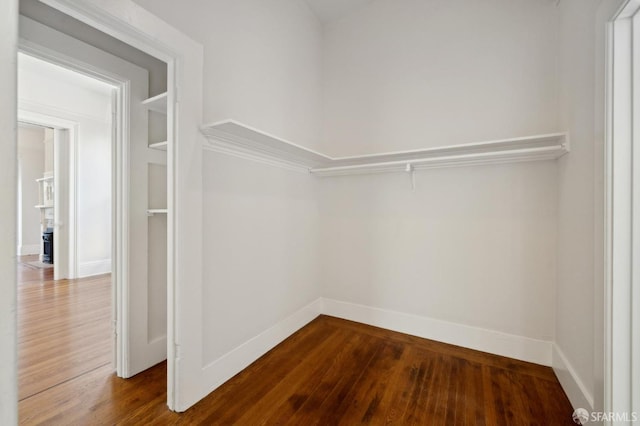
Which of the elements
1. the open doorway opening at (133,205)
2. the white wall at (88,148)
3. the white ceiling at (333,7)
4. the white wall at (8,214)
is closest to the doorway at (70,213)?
the white wall at (88,148)

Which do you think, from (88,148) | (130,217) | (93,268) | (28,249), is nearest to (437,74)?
(130,217)

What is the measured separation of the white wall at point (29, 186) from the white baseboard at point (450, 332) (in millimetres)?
7596

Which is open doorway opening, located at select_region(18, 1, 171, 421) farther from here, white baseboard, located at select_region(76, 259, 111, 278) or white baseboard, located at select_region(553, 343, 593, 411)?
white baseboard, located at select_region(76, 259, 111, 278)

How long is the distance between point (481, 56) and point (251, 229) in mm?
2137

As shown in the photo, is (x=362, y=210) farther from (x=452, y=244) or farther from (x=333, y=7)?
(x=333, y=7)

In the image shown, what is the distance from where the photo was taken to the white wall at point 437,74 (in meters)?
1.84

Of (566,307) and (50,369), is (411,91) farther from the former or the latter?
(50,369)

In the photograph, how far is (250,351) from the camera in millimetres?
1818

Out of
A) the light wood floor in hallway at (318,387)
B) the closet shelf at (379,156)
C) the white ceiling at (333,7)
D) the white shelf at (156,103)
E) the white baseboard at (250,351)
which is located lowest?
the light wood floor in hallway at (318,387)

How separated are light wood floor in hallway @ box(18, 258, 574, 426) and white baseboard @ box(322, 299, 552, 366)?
7 centimetres

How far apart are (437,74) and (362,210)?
127 centimetres

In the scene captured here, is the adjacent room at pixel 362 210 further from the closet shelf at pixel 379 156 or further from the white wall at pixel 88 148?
the white wall at pixel 88 148

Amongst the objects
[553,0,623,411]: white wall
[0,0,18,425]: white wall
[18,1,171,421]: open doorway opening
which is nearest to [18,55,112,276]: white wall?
[18,1,171,421]: open doorway opening

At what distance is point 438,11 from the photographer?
7.07 ft
